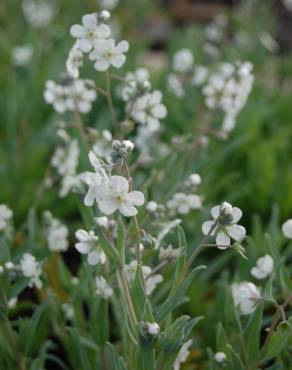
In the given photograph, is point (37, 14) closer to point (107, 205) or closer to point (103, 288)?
point (103, 288)

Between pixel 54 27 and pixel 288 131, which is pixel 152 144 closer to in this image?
pixel 288 131

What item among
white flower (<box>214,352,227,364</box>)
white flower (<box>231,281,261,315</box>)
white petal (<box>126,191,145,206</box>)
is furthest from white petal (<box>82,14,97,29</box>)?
white flower (<box>214,352,227,364</box>)

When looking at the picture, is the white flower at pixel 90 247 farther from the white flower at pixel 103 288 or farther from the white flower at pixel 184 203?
the white flower at pixel 184 203

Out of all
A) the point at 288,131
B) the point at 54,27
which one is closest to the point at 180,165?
the point at 288,131

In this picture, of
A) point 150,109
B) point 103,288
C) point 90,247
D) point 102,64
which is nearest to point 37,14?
point 150,109


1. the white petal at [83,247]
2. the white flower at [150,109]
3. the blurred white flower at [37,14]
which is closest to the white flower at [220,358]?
the white petal at [83,247]

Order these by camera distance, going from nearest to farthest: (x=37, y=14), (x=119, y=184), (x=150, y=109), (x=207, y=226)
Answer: (x=119, y=184), (x=207, y=226), (x=150, y=109), (x=37, y=14)
